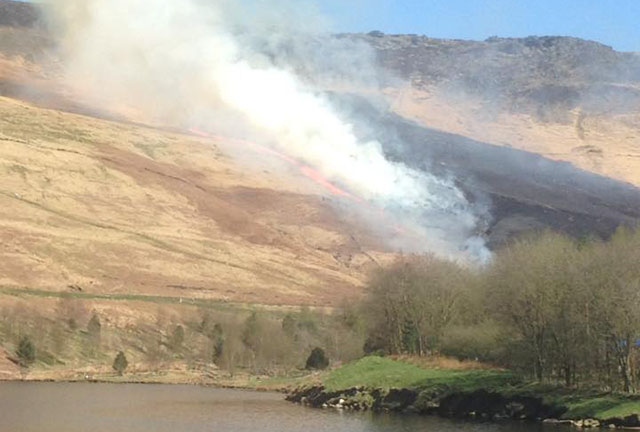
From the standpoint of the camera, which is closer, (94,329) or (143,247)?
(94,329)

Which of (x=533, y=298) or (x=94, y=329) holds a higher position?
(x=533, y=298)

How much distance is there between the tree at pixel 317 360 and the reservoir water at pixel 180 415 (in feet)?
79.3

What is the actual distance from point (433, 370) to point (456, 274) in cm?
1608

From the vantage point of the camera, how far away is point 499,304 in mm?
64875

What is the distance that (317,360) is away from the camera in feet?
349

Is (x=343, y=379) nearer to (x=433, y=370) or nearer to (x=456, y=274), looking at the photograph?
(x=433, y=370)

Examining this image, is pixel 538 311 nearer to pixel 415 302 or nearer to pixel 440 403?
pixel 440 403

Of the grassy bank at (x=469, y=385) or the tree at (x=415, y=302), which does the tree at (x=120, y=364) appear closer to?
the tree at (x=415, y=302)

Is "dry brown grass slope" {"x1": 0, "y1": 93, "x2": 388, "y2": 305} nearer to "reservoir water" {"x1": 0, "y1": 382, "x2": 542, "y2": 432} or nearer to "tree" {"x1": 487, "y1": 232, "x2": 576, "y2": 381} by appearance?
"reservoir water" {"x1": 0, "y1": 382, "x2": 542, "y2": 432}


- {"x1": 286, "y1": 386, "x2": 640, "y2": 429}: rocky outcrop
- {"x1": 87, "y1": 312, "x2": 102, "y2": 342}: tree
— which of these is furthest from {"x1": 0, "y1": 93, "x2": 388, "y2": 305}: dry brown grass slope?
{"x1": 286, "y1": 386, "x2": 640, "y2": 429}: rocky outcrop

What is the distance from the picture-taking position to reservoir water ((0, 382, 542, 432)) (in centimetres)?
5328

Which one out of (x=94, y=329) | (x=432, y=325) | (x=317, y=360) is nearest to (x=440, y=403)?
(x=432, y=325)

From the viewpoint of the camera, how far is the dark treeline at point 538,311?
179 ft

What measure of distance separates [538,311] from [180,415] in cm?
2260
